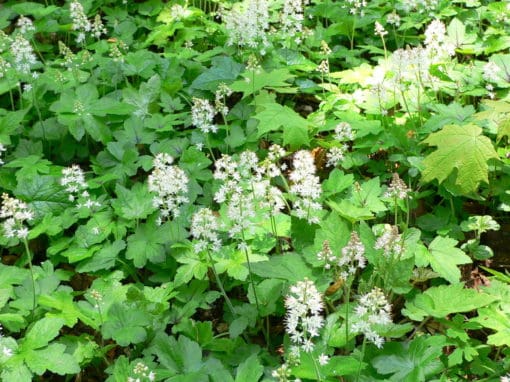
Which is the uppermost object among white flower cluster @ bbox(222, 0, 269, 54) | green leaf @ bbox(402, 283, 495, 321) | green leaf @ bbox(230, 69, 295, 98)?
white flower cluster @ bbox(222, 0, 269, 54)

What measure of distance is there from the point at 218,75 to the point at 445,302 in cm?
243

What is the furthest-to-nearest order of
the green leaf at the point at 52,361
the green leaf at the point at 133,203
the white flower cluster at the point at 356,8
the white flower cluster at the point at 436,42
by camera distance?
1. the white flower cluster at the point at 356,8
2. the white flower cluster at the point at 436,42
3. the green leaf at the point at 133,203
4. the green leaf at the point at 52,361

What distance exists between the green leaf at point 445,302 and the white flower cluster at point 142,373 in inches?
44.4

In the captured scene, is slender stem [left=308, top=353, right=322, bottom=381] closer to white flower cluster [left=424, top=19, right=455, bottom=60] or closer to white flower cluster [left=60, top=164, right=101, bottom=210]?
white flower cluster [left=60, top=164, right=101, bottom=210]

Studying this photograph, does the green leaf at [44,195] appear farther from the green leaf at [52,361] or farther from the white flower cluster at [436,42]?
the white flower cluster at [436,42]

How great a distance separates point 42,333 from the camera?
271 centimetres

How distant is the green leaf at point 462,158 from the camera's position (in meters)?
3.19

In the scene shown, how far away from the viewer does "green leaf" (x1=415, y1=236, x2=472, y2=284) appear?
286 cm

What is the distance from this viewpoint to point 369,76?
4.21m

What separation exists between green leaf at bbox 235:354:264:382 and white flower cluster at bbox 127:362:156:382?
1.11 ft

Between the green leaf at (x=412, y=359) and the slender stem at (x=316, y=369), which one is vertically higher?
the slender stem at (x=316, y=369)

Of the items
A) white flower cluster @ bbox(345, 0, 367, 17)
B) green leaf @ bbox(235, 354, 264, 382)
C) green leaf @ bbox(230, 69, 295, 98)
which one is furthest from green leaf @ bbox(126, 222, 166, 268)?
white flower cluster @ bbox(345, 0, 367, 17)

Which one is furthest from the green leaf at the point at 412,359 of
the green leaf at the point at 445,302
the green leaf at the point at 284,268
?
the green leaf at the point at 284,268

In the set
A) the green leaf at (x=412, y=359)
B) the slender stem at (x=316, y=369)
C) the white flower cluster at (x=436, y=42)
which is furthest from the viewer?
the white flower cluster at (x=436, y=42)
